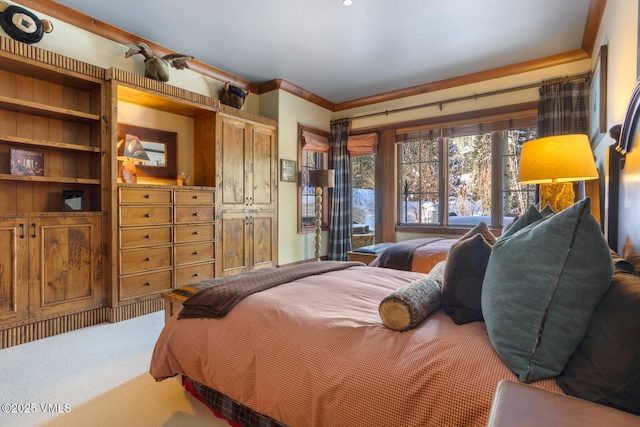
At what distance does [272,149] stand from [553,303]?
393 cm

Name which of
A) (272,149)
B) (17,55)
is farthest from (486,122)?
(17,55)

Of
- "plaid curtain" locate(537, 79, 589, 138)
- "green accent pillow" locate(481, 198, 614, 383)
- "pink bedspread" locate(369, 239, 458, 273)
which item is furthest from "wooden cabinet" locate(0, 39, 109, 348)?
"plaid curtain" locate(537, 79, 589, 138)

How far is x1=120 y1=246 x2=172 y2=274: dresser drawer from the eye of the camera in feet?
9.53

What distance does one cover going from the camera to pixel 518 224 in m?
1.35

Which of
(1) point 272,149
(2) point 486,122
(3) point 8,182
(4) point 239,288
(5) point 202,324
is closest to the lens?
(5) point 202,324

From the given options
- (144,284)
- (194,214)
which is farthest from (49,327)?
(194,214)

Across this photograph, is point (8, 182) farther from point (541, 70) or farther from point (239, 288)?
point (541, 70)

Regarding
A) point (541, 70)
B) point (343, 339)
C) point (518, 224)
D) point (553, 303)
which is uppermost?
point (541, 70)

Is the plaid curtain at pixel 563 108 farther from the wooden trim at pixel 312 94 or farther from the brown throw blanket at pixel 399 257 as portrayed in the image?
the brown throw blanket at pixel 399 257

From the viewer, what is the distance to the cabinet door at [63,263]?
249cm

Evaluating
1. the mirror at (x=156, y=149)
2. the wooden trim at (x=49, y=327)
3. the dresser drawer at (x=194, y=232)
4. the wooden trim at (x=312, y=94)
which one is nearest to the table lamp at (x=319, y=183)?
the wooden trim at (x=312, y=94)

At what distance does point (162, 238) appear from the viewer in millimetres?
3172

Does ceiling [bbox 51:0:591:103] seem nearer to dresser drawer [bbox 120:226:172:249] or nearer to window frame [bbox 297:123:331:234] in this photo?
window frame [bbox 297:123:331:234]

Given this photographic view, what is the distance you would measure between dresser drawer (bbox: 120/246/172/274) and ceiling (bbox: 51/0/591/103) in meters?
2.14
